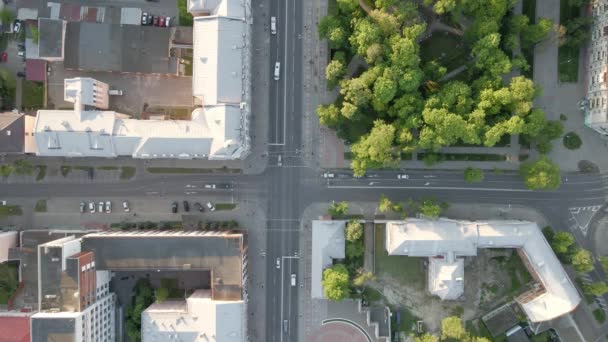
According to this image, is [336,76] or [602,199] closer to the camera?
[336,76]

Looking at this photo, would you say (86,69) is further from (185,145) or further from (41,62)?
(185,145)

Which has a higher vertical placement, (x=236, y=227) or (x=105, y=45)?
(x=105, y=45)

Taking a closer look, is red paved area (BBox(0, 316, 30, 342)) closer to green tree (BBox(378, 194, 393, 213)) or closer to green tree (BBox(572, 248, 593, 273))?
green tree (BBox(378, 194, 393, 213))

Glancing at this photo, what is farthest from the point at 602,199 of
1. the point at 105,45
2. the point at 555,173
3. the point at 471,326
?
the point at 105,45

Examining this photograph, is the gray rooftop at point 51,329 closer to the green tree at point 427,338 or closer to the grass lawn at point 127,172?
the grass lawn at point 127,172

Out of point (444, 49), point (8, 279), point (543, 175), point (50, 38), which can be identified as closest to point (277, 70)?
point (444, 49)

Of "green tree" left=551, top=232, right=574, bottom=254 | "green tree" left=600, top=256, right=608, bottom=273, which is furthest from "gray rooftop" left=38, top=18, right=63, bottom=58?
"green tree" left=600, top=256, right=608, bottom=273

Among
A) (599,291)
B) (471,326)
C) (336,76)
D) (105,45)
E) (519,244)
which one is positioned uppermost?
(105,45)
